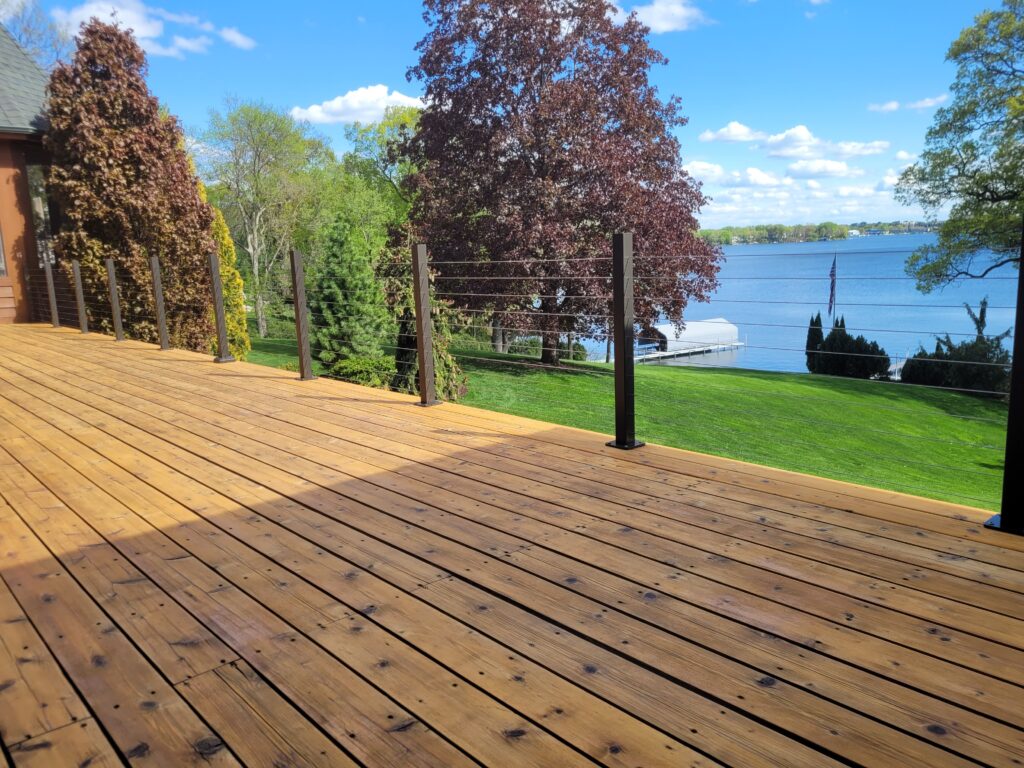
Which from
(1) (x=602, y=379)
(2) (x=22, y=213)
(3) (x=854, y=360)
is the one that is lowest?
(3) (x=854, y=360)

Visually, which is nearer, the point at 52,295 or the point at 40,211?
the point at 52,295

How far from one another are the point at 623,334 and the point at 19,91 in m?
11.9

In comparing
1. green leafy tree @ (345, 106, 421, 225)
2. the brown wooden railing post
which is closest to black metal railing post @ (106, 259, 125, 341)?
the brown wooden railing post

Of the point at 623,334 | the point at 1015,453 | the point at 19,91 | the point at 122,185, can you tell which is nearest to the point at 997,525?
the point at 1015,453

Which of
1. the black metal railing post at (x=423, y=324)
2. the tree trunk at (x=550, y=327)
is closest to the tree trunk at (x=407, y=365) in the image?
the tree trunk at (x=550, y=327)

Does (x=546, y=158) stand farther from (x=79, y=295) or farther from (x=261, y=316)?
(x=261, y=316)

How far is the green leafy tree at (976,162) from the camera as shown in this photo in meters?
14.6

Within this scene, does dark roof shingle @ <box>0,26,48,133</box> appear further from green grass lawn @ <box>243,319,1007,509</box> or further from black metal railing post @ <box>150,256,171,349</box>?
black metal railing post @ <box>150,256,171,349</box>

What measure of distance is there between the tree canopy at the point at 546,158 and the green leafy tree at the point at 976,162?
6423mm

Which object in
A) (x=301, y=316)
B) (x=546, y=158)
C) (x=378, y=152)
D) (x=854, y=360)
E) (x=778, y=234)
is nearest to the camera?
(x=301, y=316)

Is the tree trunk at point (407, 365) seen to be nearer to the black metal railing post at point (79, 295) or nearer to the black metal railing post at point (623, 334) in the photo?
the black metal railing post at point (79, 295)

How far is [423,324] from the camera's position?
4.01 metres

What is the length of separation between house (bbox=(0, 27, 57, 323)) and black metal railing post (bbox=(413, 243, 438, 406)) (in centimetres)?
860

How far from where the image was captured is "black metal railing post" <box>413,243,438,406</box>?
3906 mm
